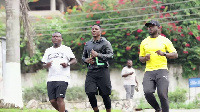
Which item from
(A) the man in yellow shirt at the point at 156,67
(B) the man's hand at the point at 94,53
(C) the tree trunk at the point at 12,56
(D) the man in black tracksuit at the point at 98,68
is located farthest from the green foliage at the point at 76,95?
(A) the man in yellow shirt at the point at 156,67

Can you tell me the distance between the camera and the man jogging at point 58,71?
952 centimetres

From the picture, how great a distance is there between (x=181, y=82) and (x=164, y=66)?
13337mm

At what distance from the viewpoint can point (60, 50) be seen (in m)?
9.73

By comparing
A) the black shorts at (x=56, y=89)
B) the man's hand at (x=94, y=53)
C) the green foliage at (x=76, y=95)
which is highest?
the man's hand at (x=94, y=53)

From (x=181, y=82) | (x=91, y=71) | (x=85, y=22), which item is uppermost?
(x=85, y=22)

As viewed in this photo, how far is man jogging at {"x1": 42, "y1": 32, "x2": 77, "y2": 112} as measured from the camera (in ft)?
31.2

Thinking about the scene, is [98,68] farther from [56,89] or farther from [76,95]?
[76,95]

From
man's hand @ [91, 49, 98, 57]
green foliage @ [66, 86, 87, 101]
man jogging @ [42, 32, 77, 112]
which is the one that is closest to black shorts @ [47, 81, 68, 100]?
man jogging @ [42, 32, 77, 112]

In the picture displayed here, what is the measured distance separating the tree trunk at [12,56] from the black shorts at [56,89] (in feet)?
13.4

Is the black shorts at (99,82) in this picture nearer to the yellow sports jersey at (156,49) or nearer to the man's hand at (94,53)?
the man's hand at (94,53)

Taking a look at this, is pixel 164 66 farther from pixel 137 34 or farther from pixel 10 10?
pixel 137 34

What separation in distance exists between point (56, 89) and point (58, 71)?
37 centimetres

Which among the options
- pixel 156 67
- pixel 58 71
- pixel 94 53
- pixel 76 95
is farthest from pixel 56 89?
pixel 76 95

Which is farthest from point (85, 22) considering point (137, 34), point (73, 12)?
point (137, 34)
